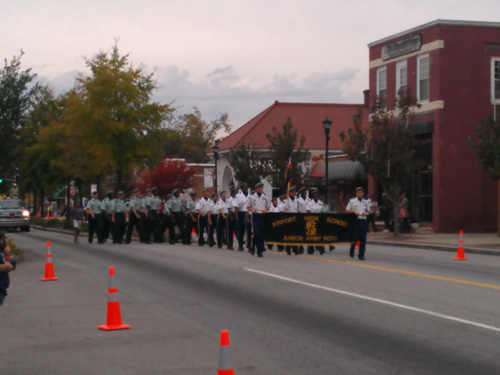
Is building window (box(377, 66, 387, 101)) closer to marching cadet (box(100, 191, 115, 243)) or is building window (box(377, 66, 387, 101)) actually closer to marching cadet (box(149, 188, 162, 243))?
marching cadet (box(149, 188, 162, 243))

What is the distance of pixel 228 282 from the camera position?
15.2 metres

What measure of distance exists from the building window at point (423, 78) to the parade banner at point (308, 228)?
15.9m

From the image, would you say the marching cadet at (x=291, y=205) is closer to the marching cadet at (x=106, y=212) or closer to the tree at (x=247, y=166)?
the marching cadet at (x=106, y=212)

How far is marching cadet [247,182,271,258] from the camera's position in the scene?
20.9 metres

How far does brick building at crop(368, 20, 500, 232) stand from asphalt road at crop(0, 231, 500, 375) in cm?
1579

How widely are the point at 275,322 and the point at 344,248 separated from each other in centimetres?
1504

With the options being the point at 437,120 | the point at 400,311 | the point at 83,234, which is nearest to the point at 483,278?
the point at 400,311

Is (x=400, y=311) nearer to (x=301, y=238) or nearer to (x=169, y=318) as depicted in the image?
(x=169, y=318)

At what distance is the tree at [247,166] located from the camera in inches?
1634

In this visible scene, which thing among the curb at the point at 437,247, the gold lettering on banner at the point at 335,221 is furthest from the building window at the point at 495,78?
the gold lettering on banner at the point at 335,221

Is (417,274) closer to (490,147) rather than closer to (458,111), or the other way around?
(490,147)

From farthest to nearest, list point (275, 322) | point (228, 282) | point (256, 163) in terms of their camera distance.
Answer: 1. point (256, 163)
2. point (228, 282)
3. point (275, 322)

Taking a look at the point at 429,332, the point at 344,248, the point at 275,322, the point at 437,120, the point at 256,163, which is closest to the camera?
the point at 429,332

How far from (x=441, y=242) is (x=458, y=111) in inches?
347
